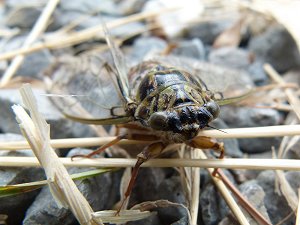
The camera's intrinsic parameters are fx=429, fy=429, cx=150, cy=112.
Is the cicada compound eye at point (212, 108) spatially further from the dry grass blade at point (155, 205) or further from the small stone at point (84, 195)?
the small stone at point (84, 195)

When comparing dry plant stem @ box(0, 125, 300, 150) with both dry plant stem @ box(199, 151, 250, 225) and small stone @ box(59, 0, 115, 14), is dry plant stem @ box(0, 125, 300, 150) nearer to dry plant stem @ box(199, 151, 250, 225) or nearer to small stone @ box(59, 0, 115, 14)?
dry plant stem @ box(199, 151, 250, 225)

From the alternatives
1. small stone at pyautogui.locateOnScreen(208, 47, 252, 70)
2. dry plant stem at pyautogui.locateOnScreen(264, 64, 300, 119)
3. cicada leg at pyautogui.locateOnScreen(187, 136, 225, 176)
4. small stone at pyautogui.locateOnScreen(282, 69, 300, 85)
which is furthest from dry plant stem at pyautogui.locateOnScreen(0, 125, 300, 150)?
small stone at pyautogui.locateOnScreen(208, 47, 252, 70)

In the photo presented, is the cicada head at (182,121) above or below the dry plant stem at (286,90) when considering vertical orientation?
below

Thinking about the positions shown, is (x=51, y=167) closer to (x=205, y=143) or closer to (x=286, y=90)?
(x=205, y=143)

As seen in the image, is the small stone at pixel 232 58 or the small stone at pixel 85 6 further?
the small stone at pixel 85 6

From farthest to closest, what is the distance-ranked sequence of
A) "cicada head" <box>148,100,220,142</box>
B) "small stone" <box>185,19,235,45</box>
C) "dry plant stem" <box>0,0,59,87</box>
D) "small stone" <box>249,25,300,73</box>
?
"small stone" <box>185,19,235,45</box>
"small stone" <box>249,25,300,73</box>
"dry plant stem" <box>0,0,59,87</box>
"cicada head" <box>148,100,220,142</box>

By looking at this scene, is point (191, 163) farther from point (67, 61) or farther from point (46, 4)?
point (46, 4)

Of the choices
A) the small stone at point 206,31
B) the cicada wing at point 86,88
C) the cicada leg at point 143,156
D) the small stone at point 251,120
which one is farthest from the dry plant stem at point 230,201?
the small stone at point 206,31
